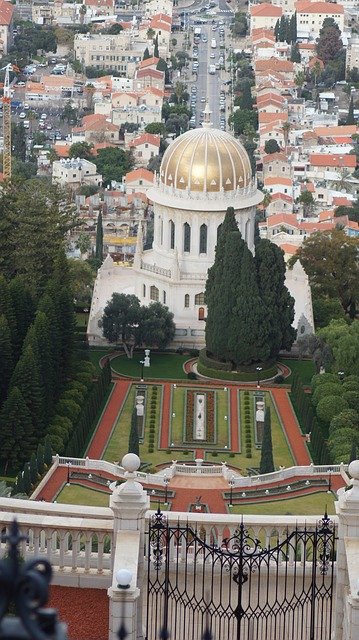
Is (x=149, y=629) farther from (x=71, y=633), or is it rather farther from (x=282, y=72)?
(x=282, y=72)

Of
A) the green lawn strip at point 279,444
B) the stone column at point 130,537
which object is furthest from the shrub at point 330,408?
the stone column at point 130,537

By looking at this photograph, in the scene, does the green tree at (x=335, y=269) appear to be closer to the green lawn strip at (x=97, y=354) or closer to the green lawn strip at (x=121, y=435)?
the green lawn strip at (x=97, y=354)

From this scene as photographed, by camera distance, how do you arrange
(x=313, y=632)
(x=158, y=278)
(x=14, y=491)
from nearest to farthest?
(x=313, y=632) → (x=14, y=491) → (x=158, y=278)

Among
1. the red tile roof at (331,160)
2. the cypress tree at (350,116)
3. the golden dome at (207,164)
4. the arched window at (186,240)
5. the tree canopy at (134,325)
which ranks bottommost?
the red tile roof at (331,160)

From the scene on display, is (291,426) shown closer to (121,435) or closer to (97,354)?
(121,435)

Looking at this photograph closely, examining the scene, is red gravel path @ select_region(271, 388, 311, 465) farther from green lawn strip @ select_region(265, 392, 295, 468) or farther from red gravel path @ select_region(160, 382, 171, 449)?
red gravel path @ select_region(160, 382, 171, 449)

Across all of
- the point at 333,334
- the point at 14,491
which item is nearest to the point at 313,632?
the point at 14,491

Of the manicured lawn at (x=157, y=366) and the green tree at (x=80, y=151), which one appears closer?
the manicured lawn at (x=157, y=366)
